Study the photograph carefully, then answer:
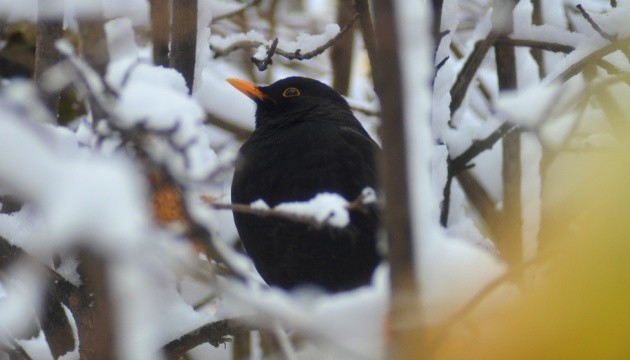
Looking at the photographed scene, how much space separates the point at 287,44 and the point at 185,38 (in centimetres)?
37

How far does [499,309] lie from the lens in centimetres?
126

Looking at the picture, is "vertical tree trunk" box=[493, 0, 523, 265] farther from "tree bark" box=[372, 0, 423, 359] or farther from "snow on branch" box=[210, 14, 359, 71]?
"tree bark" box=[372, 0, 423, 359]

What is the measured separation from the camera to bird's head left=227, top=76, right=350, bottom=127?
3.28 metres

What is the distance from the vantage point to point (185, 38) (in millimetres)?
2268

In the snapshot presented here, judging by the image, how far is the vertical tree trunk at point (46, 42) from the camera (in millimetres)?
2080

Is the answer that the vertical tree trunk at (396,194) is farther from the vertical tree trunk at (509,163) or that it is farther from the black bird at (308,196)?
the vertical tree trunk at (509,163)

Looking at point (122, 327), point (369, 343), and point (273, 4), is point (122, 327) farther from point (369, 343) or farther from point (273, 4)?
point (273, 4)

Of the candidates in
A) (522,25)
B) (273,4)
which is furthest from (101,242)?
(273,4)

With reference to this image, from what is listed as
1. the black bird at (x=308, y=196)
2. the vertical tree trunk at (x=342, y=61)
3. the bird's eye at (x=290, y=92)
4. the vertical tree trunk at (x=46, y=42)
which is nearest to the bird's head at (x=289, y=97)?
the bird's eye at (x=290, y=92)

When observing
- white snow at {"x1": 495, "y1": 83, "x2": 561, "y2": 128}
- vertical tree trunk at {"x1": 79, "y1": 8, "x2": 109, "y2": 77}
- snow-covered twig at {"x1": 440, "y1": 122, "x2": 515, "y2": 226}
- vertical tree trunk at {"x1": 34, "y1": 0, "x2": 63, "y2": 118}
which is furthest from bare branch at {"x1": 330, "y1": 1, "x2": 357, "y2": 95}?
white snow at {"x1": 495, "y1": 83, "x2": 561, "y2": 128}

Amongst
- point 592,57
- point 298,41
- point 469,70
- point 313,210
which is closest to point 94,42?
point 313,210

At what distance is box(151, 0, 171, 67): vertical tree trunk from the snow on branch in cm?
25

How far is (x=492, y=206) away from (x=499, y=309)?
6.40 ft

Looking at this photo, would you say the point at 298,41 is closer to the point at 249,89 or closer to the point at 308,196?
the point at 308,196
